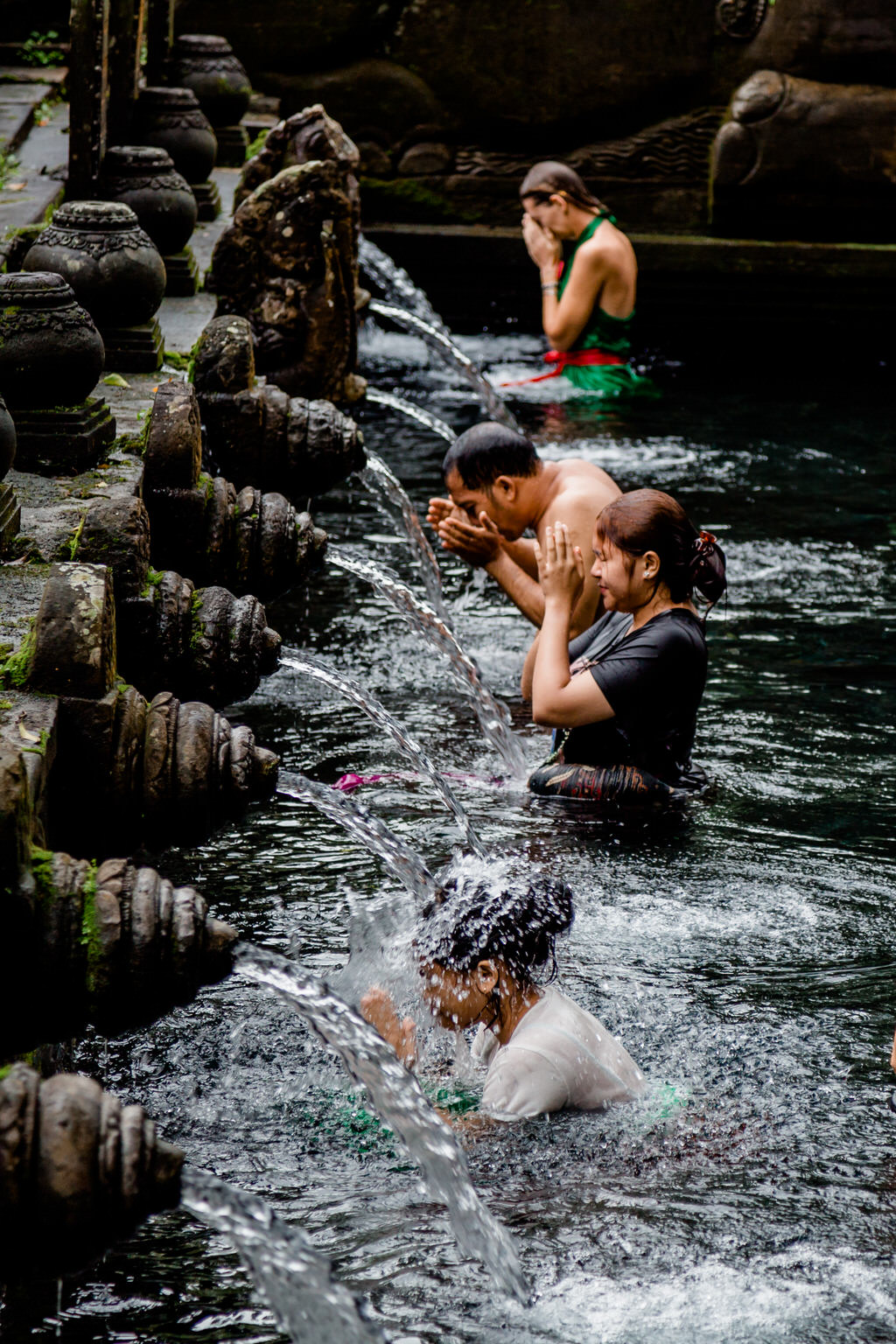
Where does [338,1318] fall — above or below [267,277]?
below

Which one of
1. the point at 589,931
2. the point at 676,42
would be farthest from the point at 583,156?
the point at 589,931

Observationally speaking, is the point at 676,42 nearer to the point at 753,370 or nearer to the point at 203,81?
the point at 753,370

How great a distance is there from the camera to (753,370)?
11445 millimetres

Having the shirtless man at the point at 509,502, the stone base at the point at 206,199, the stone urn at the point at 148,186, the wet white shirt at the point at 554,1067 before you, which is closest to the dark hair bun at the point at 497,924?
the wet white shirt at the point at 554,1067

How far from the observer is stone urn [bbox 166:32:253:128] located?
9797 millimetres

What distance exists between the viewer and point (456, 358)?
32.4 ft

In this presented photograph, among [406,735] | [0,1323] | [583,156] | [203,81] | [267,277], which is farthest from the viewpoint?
[583,156]

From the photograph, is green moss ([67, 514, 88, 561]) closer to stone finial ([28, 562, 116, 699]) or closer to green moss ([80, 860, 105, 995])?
stone finial ([28, 562, 116, 699])

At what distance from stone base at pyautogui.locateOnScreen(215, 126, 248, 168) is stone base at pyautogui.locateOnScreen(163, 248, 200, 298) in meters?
3.48

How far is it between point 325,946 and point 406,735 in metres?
1.17

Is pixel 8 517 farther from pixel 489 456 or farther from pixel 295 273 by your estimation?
pixel 295 273

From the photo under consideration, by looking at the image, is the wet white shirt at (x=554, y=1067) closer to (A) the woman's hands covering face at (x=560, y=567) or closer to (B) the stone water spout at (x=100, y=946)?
(B) the stone water spout at (x=100, y=946)

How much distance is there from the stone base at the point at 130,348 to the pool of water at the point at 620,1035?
1.26 m

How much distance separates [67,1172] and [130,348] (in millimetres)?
4161
